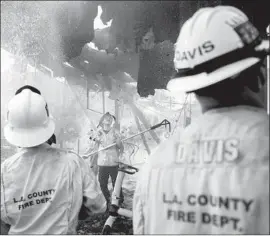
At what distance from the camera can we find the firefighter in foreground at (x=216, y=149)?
97 cm

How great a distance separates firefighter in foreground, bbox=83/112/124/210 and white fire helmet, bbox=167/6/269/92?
5.09 m

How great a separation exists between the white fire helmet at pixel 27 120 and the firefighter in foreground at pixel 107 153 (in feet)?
13.3

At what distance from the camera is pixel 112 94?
1004cm

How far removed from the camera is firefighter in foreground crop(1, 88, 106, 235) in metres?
2.03

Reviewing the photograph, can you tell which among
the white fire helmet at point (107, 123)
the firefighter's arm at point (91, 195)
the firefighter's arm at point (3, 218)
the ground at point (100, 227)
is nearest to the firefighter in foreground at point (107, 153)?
the white fire helmet at point (107, 123)

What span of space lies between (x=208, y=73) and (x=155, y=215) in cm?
57

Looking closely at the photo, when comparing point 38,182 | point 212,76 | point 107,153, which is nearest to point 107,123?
point 107,153

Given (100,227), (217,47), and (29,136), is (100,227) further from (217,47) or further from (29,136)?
(217,47)

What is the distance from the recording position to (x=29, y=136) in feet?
6.87

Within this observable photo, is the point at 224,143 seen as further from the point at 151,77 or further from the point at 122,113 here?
the point at 122,113

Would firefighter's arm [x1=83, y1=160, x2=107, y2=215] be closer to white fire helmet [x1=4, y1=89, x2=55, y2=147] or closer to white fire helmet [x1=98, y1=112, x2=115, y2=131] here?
white fire helmet [x1=4, y1=89, x2=55, y2=147]

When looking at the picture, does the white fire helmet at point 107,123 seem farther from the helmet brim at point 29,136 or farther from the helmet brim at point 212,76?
the helmet brim at point 212,76

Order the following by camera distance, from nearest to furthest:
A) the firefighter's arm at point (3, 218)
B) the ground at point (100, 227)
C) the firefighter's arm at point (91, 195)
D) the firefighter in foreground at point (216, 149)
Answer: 1. the firefighter in foreground at point (216, 149)
2. the firefighter's arm at point (3, 218)
3. the firefighter's arm at point (91, 195)
4. the ground at point (100, 227)

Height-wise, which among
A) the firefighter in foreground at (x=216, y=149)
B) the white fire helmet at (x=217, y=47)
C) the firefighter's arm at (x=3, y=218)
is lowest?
the firefighter's arm at (x=3, y=218)
